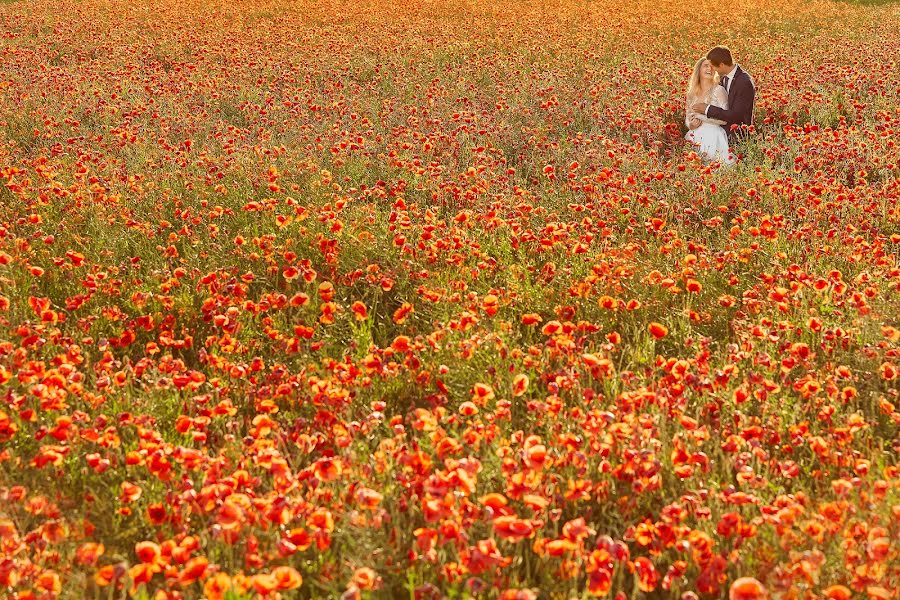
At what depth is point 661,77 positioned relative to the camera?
1047 centimetres

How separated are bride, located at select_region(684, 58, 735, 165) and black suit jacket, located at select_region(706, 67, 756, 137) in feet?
0.28

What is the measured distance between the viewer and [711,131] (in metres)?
8.02

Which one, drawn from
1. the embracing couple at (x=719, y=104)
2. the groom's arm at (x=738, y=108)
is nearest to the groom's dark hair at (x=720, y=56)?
the embracing couple at (x=719, y=104)

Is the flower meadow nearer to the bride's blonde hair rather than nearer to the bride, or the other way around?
the bride

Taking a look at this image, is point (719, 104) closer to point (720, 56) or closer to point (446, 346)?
point (720, 56)

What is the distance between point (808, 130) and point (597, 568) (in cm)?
645

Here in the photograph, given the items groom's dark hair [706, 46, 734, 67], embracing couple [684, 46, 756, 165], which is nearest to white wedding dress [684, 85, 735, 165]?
embracing couple [684, 46, 756, 165]

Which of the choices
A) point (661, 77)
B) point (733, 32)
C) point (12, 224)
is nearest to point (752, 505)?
point (12, 224)

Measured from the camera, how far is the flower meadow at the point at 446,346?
7.94ft

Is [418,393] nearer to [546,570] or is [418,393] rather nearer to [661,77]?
[546,570]

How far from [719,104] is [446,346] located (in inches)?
214

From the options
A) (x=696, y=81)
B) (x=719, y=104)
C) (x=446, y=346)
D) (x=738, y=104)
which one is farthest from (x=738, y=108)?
(x=446, y=346)

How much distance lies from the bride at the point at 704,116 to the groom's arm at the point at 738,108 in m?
0.08

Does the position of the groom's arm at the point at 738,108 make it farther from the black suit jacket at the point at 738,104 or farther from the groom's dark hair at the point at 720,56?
the groom's dark hair at the point at 720,56
